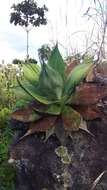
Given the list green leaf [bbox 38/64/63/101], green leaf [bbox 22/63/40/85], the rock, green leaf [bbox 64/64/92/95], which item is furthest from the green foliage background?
green leaf [bbox 64/64/92/95]

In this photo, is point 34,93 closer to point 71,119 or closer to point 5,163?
point 71,119

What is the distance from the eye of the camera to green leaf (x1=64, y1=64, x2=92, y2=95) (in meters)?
4.27

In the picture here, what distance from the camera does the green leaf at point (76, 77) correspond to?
A: 4.27 m

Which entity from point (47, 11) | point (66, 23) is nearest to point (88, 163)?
point (66, 23)

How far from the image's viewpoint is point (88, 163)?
4039 mm

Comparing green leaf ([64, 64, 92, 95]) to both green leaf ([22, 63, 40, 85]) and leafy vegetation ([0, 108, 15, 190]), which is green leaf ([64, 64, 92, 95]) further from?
leafy vegetation ([0, 108, 15, 190])

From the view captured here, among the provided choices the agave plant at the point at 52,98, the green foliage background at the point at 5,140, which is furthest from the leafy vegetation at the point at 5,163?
the agave plant at the point at 52,98

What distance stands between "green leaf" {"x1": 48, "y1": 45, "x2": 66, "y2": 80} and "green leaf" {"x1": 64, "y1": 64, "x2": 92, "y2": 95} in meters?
0.09

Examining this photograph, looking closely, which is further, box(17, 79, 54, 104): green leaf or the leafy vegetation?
the leafy vegetation

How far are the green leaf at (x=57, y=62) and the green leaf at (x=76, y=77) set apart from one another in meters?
0.09

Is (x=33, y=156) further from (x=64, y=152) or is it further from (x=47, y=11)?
(x=47, y=11)

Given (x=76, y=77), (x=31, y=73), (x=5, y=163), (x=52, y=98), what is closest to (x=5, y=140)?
(x=5, y=163)

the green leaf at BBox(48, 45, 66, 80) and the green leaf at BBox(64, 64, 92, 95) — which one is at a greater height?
the green leaf at BBox(48, 45, 66, 80)

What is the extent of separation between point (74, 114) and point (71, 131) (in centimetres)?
14
